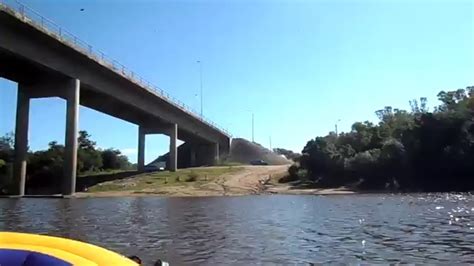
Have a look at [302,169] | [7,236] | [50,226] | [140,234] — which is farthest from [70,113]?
[7,236]

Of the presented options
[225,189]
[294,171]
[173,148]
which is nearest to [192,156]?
[173,148]


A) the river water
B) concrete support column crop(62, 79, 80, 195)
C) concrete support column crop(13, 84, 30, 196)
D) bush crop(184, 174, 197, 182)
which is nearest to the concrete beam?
bush crop(184, 174, 197, 182)

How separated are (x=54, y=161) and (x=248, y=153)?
5292 centimetres

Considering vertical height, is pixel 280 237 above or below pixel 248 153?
below

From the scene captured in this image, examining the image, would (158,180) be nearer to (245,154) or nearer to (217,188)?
(217,188)

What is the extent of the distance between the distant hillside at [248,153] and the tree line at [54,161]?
28699 mm

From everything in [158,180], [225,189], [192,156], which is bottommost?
[225,189]

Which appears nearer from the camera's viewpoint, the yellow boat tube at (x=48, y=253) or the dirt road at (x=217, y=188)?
the yellow boat tube at (x=48, y=253)

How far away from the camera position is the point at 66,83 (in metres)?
72.1

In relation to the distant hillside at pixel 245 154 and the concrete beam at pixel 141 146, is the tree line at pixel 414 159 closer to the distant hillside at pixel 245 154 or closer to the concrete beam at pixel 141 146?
the concrete beam at pixel 141 146

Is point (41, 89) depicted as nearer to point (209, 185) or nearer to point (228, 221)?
point (209, 185)

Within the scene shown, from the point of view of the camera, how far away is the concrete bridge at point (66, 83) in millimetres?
60344

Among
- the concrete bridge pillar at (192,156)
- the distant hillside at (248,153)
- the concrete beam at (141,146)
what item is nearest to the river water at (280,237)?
the concrete beam at (141,146)

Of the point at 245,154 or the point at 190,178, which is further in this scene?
the point at 245,154
